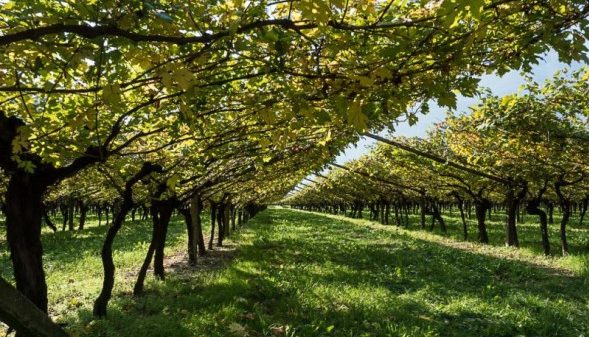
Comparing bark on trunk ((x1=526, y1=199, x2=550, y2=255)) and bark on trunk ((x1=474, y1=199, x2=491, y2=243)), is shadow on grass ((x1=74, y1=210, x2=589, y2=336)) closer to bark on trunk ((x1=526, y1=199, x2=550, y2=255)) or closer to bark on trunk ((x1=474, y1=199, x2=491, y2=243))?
bark on trunk ((x1=526, y1=199, x2=550, y2=255))

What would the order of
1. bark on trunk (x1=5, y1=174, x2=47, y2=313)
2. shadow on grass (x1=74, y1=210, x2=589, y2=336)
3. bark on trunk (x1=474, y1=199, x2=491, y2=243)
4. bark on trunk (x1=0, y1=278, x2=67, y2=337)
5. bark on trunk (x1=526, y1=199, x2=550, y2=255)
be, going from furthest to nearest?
bark on trunk (x1=474, y1=199, x2=491, y2=243) → bark on trunk (x1=526, y1=199, x2=550, y2=255) → shadow on grass (x1=74, y1=210, x2=589, y2=336) → bark on trunk (x1=5, y1=174, x2=47, y2=313) → bark on trunk (x1=0, y1=278, x2=67, y2=337)

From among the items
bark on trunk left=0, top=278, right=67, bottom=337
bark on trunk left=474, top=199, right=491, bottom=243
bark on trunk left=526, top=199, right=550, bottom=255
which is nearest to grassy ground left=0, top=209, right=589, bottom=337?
bark on trunk left=526, top=199, right=550, bottom=255

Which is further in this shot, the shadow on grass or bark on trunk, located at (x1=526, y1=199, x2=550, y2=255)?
bark on trunk, located at (x1=526, y1=199, x2=550, y2=255)

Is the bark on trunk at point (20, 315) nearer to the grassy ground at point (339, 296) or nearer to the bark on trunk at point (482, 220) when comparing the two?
the grassy ground at point (339, 296)

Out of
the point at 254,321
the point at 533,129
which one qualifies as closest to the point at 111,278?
the point at 254,321

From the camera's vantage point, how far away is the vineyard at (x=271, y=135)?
3.32 metres

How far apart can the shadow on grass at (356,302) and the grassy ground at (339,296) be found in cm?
3

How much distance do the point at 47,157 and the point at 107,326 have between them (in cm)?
394

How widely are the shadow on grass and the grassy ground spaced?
3 centimetres

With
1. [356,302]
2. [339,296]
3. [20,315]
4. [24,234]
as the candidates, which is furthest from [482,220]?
[20,315]

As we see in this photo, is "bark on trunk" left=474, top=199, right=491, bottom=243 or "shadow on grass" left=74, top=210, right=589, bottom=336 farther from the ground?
"bark on trunk" left=474, top=199, right=491, bottom=243


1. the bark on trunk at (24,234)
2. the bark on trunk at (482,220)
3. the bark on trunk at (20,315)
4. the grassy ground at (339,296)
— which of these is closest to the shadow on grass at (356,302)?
the grassy ground at (339,296)

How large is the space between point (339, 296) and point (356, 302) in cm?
52

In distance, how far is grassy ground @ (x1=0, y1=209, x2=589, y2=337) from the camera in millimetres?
8055
